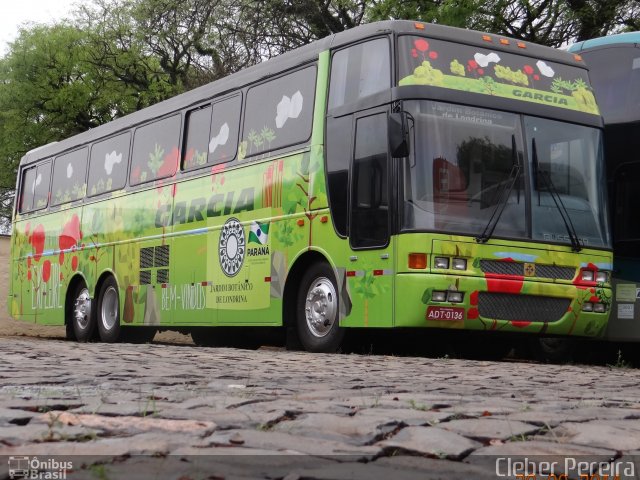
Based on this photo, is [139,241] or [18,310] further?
[18,310]

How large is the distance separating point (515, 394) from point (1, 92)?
46161mm

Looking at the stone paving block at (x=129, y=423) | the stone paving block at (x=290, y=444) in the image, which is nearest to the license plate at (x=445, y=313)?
the stone paving block at (x=129, y=423)

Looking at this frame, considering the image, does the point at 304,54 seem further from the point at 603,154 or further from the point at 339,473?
the point at 339,473

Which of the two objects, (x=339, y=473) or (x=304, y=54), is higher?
(x=304, y=54)

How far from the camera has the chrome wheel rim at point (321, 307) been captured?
507 inches

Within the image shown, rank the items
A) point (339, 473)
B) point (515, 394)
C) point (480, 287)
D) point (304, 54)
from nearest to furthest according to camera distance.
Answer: point (339, 473) → point (515, 394) → point (480, 287) → point (304, 54)

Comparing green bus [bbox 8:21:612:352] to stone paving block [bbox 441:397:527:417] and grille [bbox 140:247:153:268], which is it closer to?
grille [bbox 140:247:153:268]

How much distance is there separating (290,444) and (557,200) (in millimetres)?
8936

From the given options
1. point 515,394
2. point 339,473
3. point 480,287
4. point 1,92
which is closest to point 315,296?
point 480,287

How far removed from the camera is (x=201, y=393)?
6.22 metres

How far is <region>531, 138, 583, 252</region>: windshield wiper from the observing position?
12.6 metres

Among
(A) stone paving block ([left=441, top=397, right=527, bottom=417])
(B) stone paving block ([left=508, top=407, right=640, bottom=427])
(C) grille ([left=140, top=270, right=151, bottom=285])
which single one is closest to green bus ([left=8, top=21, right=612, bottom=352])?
(C) grille ([left=140, top=270, right=151, bottom=285])

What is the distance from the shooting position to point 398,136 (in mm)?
11805
